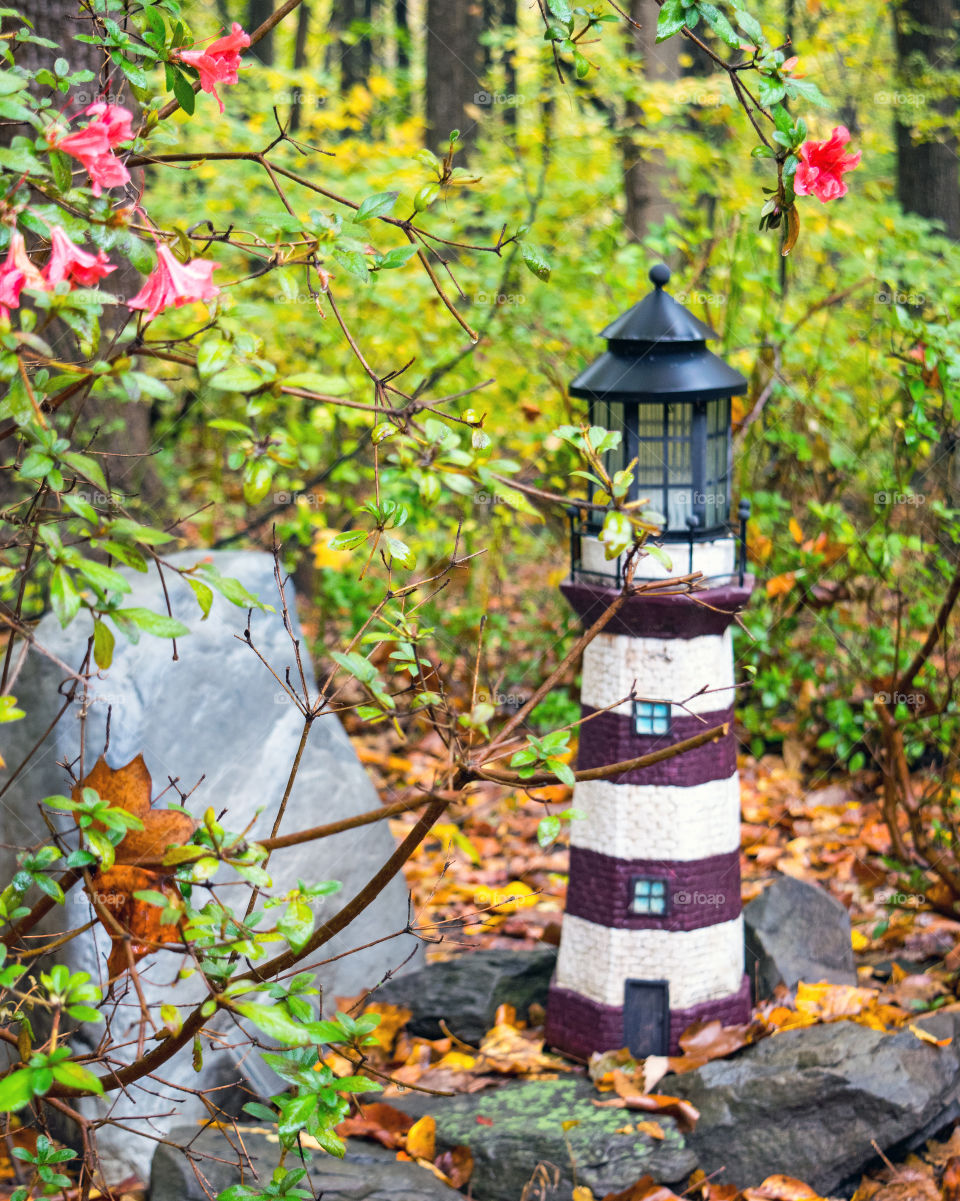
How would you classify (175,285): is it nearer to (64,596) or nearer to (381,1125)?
(64,596)

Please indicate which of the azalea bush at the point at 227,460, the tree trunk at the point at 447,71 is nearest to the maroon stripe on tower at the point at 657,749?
the azalea bush at the point at 227,460

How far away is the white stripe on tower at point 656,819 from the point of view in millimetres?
3854

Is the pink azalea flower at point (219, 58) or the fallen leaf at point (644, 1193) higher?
the pink azalea flower at point (219, 58)

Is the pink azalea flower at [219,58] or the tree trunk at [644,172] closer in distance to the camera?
the pink azalea flower at [219,58]

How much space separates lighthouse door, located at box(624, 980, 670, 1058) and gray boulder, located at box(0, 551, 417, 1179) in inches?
32.5

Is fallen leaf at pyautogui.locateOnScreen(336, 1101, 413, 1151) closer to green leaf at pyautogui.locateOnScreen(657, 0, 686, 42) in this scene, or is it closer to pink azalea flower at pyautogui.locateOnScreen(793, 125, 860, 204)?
pink azalea flower at pyautogui.locateOnScreen(793, 125, 860, 204)

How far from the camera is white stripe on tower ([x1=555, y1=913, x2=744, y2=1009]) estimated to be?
391cm

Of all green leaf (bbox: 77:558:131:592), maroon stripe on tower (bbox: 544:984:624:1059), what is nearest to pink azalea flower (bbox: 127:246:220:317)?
green leaf (bbox: 77:558:131:592)

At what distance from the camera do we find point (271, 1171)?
10.6ft

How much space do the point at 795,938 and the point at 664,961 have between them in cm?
81
